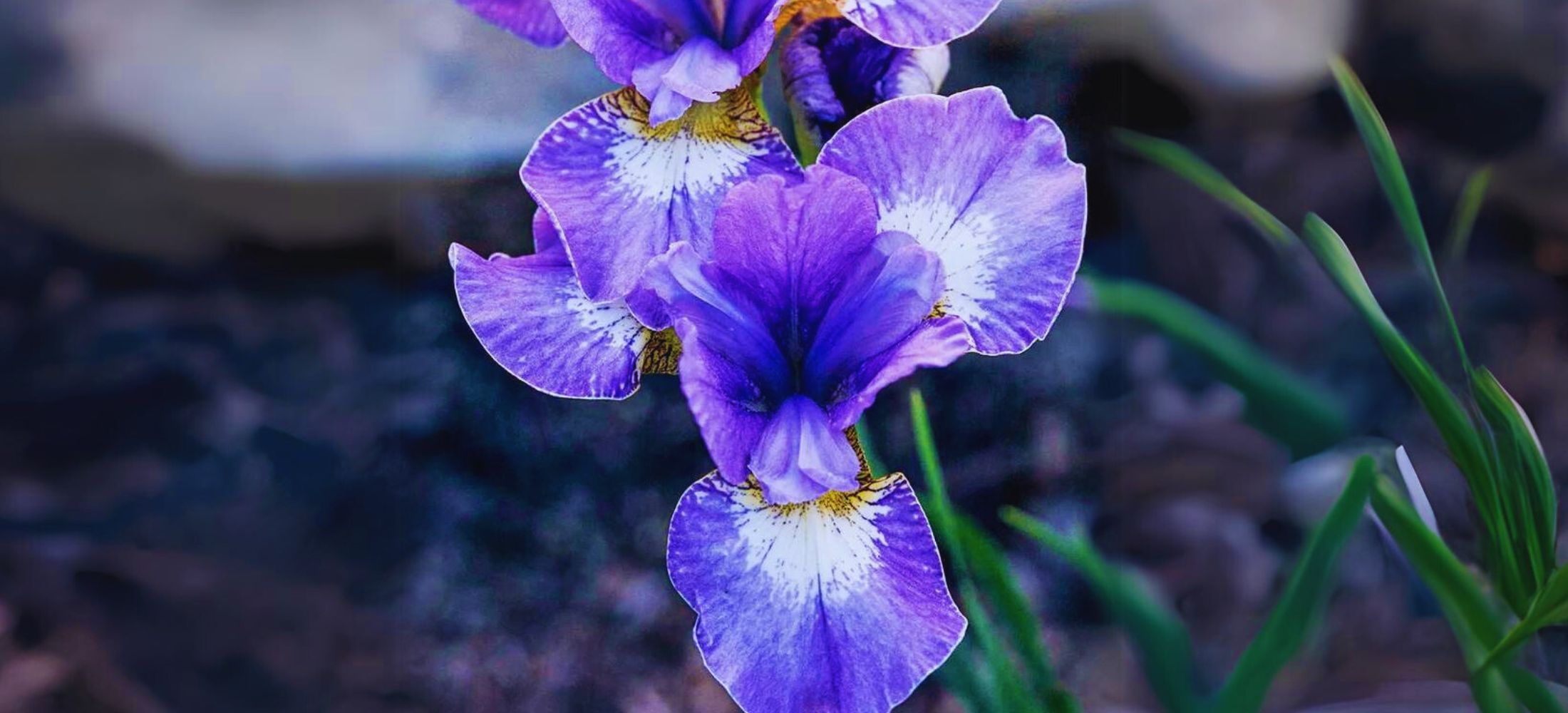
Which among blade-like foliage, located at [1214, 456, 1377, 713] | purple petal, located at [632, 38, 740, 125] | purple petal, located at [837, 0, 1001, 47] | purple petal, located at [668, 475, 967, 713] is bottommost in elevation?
blade-like foliage, located at [1214, 456, 1377, 713]

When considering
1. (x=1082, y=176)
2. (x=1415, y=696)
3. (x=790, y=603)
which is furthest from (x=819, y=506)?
(x=1415, y=696)

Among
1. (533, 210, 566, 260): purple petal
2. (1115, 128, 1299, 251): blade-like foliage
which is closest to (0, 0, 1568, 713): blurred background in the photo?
(1115, 128, 1299, 251): blade-like foliage

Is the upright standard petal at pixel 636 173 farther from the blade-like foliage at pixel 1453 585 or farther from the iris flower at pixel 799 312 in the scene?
the blade-like foliage at pixel 1453 585

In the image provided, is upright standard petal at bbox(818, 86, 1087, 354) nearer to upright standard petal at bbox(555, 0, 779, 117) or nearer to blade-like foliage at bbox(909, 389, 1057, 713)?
upright standard petal at bbox(555, 0, 779, 117)

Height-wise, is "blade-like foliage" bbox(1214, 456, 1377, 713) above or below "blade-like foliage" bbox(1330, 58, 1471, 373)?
below

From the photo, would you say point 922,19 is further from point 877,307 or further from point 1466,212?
point 1466,212

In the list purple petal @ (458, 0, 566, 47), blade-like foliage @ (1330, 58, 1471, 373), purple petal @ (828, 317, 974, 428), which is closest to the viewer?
purple petal @ (828, 317, 974, 428)

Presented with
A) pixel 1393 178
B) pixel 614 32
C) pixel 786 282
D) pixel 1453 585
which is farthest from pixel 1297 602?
pixel 614 32

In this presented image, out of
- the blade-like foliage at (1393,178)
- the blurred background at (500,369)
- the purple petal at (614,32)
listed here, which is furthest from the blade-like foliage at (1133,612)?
the purple petal at (614,32)
